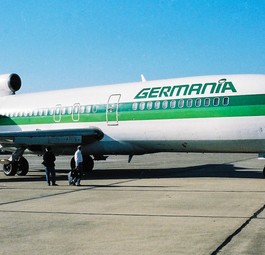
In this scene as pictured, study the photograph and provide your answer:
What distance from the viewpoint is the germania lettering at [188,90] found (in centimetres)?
1717

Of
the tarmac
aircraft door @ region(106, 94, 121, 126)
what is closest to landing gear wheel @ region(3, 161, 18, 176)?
aircraft door @ region(106, 94, 121, 126)

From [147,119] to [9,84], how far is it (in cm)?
1175

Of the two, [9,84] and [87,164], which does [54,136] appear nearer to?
[87,164]

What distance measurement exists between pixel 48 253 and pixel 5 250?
72cm

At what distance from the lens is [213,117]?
16969 millimetres

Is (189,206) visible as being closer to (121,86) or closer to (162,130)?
(162,130)

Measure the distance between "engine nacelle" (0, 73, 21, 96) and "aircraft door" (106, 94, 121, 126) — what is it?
361 inches

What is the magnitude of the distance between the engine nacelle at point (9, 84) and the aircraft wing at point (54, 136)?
7097 millimetres

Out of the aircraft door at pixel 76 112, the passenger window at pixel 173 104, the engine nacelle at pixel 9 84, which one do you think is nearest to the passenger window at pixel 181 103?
the passenger window at pixel 173 104

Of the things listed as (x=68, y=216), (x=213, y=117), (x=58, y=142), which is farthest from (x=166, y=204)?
(x=58, y=142)

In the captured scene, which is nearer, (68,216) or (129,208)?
(68,216)

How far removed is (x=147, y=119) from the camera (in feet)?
61.0

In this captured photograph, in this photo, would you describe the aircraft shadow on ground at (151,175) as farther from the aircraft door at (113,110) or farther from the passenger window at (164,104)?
the passenger window at (164,104)

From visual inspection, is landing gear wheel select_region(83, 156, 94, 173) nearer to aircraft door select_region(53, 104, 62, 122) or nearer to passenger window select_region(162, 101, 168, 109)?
aircraft door select_region(53, 104, 62, 122)
